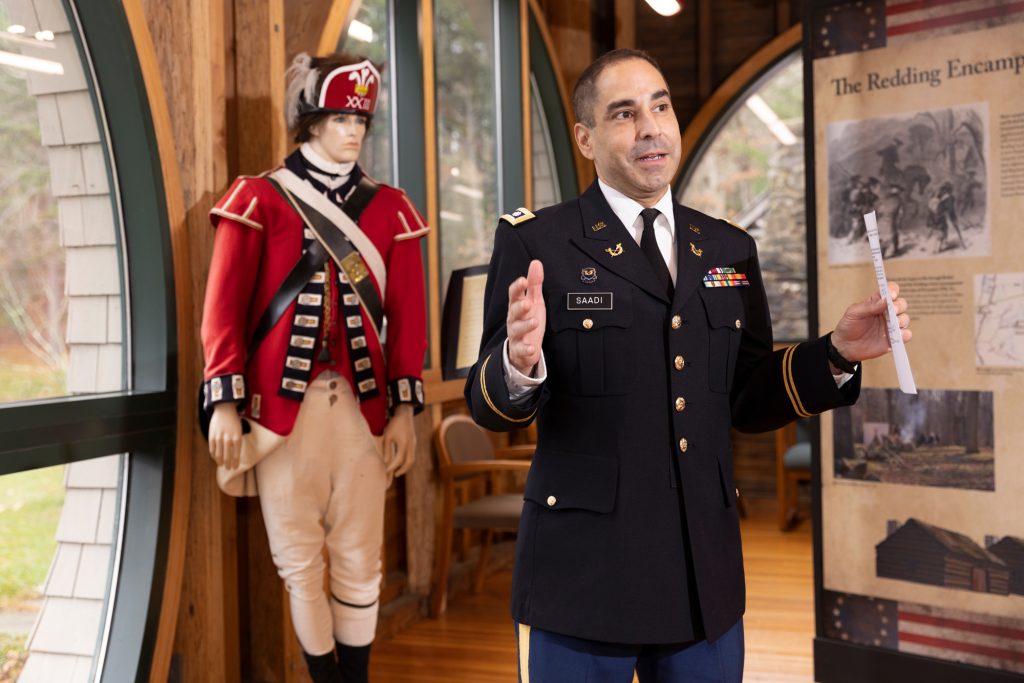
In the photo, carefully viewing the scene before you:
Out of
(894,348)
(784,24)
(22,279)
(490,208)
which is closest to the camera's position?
(894,348)

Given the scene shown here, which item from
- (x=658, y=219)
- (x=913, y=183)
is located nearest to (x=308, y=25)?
(x=913, y=183)

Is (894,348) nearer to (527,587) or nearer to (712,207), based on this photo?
(527,587)

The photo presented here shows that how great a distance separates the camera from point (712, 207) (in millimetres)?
6953

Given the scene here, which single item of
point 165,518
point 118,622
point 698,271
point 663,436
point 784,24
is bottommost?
point 118,622

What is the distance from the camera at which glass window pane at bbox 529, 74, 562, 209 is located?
5879 millimetres

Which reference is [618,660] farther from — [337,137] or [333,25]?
[333,25]

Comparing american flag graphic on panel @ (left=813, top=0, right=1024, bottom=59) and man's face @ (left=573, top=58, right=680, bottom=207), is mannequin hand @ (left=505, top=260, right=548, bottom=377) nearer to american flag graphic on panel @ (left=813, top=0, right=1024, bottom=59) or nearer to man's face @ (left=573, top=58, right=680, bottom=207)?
man's face @ (left=573, top=58, right=680, bottom=207)

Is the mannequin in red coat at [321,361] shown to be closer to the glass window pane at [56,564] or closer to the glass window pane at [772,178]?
the glass window pane at [56,564]

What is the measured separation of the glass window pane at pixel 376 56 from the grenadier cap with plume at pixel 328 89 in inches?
44.7

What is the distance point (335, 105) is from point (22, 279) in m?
0.89

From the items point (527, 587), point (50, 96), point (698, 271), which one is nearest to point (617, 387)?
point (698, 271)

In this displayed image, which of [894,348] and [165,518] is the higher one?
[894,348]

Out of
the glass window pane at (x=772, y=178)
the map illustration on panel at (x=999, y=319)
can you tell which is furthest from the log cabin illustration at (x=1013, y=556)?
the glass window pane at (x=772, y=178)

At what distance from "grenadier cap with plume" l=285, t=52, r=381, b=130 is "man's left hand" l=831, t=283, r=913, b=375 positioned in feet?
5.48
